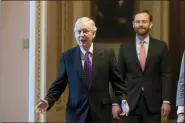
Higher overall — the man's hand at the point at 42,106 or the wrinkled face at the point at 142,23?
the wrinkled face at the point at 142,23

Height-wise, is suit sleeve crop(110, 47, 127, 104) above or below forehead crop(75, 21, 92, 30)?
below

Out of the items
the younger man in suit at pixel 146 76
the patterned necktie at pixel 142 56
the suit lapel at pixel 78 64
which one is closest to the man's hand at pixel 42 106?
the suit lapel at pixel 78 64

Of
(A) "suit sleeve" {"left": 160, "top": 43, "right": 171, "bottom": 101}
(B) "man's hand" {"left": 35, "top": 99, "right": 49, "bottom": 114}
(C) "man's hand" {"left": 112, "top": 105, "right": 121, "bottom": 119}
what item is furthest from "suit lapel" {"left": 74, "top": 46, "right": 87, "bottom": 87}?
(A) "suit sleeve" {"left": 160, "top": 43, "right": 171, "bottom": 101}

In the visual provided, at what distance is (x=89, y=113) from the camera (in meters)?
3.39

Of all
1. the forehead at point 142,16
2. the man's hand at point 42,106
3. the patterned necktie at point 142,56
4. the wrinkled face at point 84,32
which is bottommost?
the man's hand at point 42,106

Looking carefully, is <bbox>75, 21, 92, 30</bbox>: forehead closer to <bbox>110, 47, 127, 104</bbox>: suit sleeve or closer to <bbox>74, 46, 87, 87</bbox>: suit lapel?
<bbox>74, 46, 87, 87</bbox>: suit lapel

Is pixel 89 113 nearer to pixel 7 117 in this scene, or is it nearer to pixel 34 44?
pixel 34 44

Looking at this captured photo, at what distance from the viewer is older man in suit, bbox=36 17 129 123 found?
3.40 metres

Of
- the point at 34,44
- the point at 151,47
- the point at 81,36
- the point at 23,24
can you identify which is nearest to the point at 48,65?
the point at 34,44

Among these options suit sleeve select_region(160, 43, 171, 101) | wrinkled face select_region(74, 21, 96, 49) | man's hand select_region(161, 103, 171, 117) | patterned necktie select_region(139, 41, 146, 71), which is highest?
wrinkled face select_region(74, 21, 96, 49)

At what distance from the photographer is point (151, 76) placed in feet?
13.4

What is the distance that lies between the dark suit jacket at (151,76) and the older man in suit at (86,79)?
58cm

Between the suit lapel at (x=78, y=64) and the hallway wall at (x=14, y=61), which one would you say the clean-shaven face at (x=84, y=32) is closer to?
the suit lapel at (x=78, y=64)

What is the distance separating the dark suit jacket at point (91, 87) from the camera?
3402 mm
